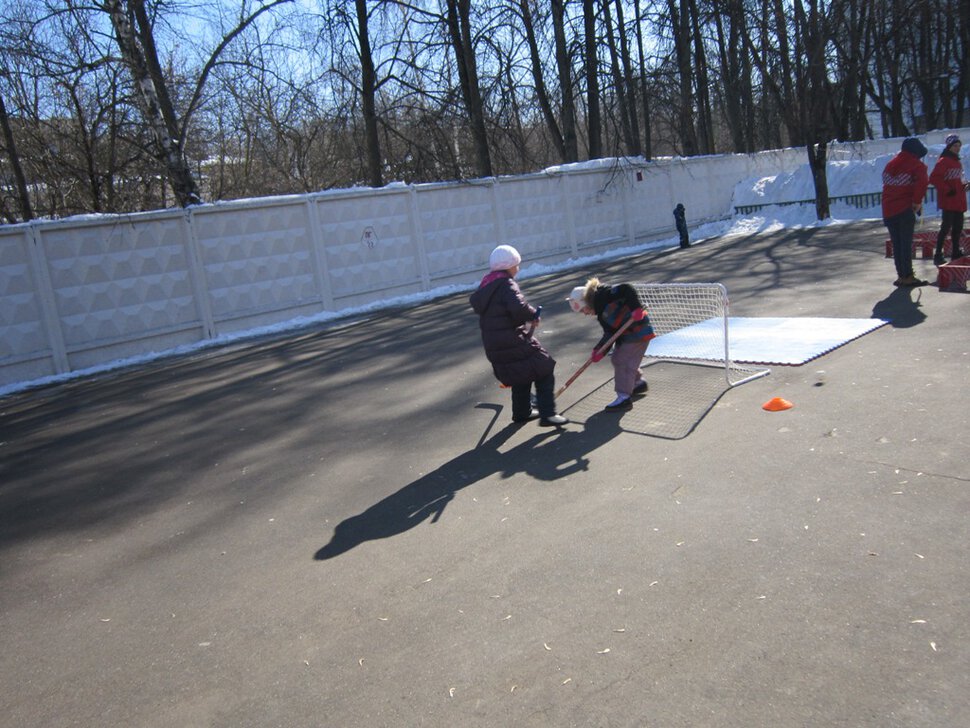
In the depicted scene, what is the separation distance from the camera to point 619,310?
22.5ft

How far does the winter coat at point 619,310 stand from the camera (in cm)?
682

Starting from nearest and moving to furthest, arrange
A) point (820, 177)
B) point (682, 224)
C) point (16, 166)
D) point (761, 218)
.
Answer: point (16, 166)
point (682, 224)
point (820, 177)
point (761, 218)

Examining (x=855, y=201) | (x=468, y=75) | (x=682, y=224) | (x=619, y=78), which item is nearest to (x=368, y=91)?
(x=468, y=75)

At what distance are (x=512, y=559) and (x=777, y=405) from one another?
2.86 meters

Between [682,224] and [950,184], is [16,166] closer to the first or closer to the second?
[682,224]

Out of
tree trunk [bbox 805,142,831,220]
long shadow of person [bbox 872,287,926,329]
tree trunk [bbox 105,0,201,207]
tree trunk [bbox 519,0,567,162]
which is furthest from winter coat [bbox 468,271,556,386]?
tree trunk [bbox 519,0,567,162]

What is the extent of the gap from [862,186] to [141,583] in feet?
78.2

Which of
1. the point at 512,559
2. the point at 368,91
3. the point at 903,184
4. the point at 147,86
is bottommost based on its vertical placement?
the point at 512,559

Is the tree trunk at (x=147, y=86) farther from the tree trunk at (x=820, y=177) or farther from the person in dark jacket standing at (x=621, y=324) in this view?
the tree trunk at (x=820, y=177)

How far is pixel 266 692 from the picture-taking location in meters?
3.35

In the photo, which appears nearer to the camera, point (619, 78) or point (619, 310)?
point (619, 310)

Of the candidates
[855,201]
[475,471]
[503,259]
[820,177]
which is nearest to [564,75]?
[820,177]

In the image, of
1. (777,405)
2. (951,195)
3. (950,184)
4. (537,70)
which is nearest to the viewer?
(777,405)

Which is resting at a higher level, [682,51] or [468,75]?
[682,51]
